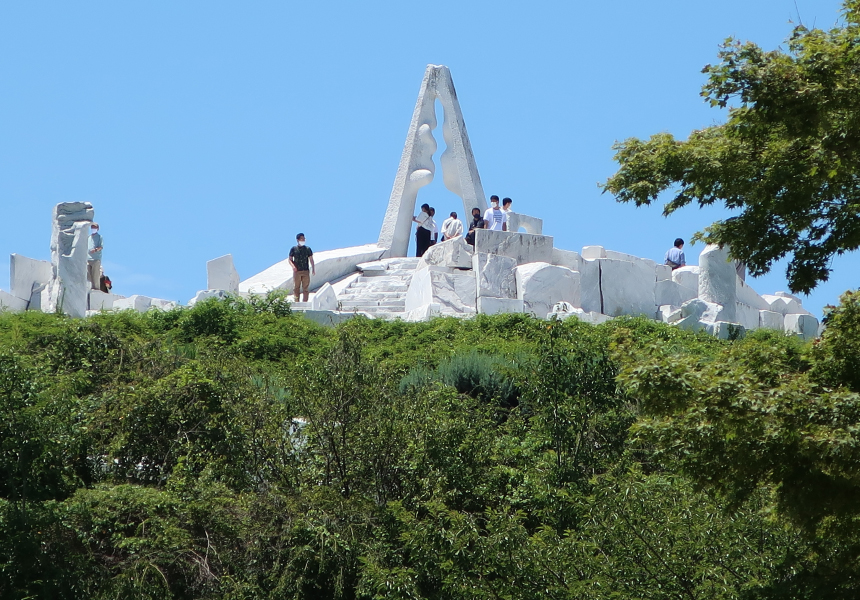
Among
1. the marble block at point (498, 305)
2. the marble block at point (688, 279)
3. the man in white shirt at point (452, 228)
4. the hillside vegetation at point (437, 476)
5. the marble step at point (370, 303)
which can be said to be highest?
the man in white shirt at point (452, 228)

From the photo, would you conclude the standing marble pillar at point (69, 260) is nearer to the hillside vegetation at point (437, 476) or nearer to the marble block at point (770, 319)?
the hillside vegetation at point (437, 476)

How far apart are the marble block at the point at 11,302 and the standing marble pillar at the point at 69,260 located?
0.48 metres

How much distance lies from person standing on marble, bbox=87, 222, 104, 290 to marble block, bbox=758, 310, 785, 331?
1140 centimetres

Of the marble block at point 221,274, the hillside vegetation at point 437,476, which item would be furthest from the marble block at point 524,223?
the hillside vegetation at point 437,476

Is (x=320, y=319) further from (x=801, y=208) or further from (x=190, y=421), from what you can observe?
(x=801, y=208)

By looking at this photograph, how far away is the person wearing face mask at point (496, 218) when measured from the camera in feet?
84.9

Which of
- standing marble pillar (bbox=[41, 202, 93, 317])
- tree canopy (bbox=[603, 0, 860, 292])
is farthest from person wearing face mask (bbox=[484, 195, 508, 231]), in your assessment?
tree canopy (bbox=[603, 0, 860, 292])

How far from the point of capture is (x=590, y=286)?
2403 centimetres

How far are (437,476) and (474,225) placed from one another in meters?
14.6

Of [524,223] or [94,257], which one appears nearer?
[94,257]

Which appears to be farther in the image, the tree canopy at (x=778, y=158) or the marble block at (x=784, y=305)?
the marble block at (x=784, y=305)

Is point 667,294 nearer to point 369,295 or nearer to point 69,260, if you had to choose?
point 369,295

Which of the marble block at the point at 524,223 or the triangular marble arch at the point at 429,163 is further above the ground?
the triangular marble arch at the point at 429,163

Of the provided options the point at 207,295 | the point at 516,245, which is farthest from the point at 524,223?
the point at 207,295
